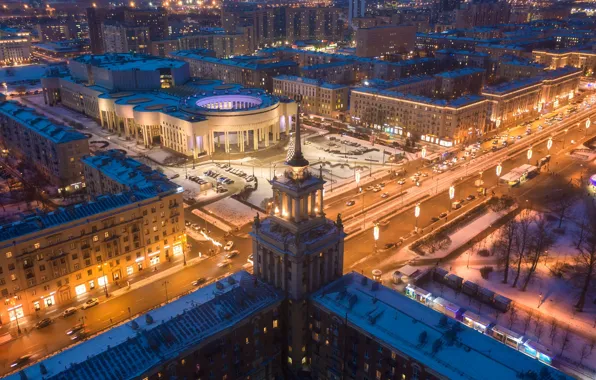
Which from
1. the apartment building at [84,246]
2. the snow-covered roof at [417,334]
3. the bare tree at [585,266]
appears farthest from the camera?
the bare tree at [585,266]

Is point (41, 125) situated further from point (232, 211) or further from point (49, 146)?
point (232, 211)

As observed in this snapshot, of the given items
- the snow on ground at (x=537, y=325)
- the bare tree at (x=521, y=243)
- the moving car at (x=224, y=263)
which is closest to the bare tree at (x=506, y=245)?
the bare tree at (x=521, y=243)

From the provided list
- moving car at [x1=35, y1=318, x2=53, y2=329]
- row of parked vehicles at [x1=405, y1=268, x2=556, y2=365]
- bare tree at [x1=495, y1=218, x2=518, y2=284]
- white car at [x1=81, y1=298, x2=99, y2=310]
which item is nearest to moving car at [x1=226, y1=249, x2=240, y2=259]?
white car at [x1=81, y1=298, x2=99, y2=310]

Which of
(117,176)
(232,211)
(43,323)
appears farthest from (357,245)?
(43,323)

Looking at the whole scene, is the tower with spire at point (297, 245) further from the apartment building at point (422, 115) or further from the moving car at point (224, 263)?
the apartment building at point (422, 115)

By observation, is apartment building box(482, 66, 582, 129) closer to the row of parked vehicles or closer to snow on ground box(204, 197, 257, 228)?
snow on ground box(204, 197, 257, 228)

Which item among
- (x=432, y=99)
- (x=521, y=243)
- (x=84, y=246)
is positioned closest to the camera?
(x=84, y=246)
